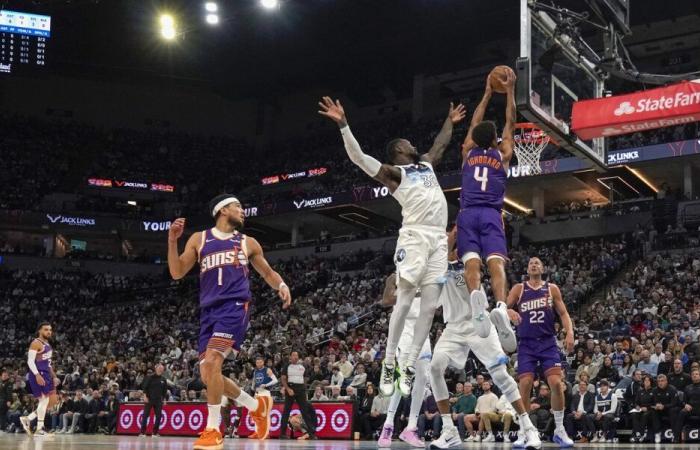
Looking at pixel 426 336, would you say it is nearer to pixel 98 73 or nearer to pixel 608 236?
pixel 608 236

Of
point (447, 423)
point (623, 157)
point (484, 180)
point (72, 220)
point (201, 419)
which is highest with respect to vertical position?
point (623, 157)

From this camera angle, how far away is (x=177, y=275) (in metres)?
7.70

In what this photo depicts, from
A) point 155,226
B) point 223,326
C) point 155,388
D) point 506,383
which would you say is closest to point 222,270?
point 223,326

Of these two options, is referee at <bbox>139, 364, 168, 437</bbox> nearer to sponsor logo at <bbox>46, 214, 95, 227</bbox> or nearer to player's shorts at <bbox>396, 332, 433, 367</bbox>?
player's shorts at <bbox>396, 332, 433, 367</bbox>

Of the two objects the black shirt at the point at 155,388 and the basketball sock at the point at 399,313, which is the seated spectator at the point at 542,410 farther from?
the black shirt at the point at 155,388

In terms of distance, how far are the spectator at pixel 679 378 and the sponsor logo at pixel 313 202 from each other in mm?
26276

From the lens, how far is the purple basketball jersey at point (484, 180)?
7.64 m

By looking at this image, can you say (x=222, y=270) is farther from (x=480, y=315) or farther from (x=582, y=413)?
(x=582, y=413)

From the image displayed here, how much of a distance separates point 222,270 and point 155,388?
45.7 feet

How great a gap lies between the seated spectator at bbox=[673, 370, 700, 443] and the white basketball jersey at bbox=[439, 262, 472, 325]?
801 cm

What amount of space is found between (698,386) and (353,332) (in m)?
11.7

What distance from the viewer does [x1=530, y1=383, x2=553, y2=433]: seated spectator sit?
15523 millimetres

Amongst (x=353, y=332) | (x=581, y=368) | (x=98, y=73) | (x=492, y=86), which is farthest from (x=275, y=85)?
(x=492, y=86)

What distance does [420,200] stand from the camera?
25.2 ft
